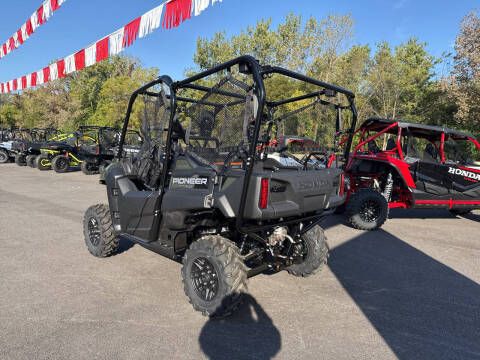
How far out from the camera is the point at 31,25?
34.0ft

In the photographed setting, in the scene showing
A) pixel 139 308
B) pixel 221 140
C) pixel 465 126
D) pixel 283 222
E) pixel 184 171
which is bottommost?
pixel 139 308

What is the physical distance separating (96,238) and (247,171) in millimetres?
2647

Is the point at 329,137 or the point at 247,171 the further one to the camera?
the point at 329,137

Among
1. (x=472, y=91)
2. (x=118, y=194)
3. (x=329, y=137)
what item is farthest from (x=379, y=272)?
(x=472, y=91)

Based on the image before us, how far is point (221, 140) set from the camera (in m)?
3.16

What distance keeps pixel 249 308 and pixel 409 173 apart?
4.68 m

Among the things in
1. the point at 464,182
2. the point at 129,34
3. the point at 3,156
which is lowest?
the point at 3,156

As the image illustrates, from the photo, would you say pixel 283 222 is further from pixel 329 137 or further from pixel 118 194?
pixel 118 194

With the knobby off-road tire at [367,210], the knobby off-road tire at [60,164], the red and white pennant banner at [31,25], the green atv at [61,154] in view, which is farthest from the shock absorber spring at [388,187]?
the knobby off-road tire at [60,164]

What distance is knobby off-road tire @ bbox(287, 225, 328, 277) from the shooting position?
369 cm

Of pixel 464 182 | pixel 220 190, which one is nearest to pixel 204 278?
pixel 220 190

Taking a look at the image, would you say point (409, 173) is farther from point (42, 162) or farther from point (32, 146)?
point (32, 146)

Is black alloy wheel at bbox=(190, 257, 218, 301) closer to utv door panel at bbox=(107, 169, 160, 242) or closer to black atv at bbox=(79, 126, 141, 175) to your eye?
utv door panel at bbox=(107, 169, 160, 242)

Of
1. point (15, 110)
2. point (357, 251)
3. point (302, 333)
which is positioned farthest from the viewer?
point (15, 110)
